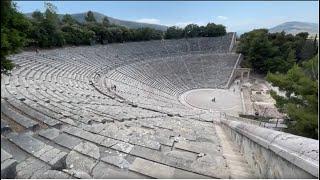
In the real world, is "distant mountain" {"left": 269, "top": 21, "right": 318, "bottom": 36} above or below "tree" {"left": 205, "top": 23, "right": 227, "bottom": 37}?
above

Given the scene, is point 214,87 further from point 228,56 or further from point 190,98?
point 228,56

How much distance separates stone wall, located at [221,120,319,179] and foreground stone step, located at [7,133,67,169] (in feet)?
12.0

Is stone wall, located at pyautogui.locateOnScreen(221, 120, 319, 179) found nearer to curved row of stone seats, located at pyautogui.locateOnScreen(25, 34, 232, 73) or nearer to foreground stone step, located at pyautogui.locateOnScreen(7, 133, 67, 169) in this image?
foreground stone step, located at pyautogui.locateOnScreen(7, 133, 67, 169)

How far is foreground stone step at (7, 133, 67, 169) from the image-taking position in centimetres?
502

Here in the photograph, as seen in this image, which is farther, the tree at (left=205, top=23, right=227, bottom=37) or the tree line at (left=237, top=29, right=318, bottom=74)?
the tree at (left=205, top=23, right=227, bottom=37)

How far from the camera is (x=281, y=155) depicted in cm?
506

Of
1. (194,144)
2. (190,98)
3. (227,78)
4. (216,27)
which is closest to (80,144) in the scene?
(194,144)

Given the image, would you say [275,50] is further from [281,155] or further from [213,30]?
[281,155]

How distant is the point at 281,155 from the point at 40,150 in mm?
4153

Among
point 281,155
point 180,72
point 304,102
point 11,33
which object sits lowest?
point 180,72

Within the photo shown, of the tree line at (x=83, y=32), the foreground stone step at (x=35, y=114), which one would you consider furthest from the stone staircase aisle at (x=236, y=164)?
the tree line at (x=83, y=32)

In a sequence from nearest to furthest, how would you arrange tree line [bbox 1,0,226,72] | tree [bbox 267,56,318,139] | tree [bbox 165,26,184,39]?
tree [bbox 267,56,318,139]
tree line [bbox 1,0,226,72]
tree [bbox 165,26,184,39]

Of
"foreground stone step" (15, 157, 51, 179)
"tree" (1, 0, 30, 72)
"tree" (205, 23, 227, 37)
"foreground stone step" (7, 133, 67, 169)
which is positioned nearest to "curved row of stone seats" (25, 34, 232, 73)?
"tree" (205, 23, 227, 37)

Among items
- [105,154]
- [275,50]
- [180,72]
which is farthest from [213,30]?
[105,154]
